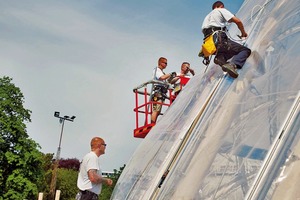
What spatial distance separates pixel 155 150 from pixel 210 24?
2.05 metres

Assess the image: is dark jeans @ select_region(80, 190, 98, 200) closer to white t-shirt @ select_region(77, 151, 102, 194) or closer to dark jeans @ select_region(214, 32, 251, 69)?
white t-shirt @ select_region(77, 151, 102, 194)

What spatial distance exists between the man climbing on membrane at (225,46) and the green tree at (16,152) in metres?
28.8

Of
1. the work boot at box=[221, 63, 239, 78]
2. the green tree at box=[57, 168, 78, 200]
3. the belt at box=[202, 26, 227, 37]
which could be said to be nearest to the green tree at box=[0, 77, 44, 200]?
the green tree at box=[57, 168, 78, 200]

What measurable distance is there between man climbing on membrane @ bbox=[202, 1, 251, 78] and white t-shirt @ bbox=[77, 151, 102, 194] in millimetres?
2098

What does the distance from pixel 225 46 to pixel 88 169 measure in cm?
241

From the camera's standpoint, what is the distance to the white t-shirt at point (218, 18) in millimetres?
6855

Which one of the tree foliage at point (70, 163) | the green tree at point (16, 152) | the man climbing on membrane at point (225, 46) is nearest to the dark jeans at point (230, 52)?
the man climbing on membrane at point (225, 46)

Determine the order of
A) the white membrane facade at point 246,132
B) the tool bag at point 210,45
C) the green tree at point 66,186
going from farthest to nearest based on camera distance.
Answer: the green tree at point 66,186 < the tool bag at point 210,45 < the white membrane facade at point 246,132

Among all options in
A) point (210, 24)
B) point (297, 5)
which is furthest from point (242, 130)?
point (210, 24)

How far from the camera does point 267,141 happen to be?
4082 mm

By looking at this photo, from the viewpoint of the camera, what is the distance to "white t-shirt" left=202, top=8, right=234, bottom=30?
6.86 m

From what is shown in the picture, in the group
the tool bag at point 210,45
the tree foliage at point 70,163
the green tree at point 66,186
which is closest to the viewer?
the tool bag at point 210,45

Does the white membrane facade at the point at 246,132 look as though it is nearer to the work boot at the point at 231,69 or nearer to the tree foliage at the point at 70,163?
the work boot at the point at 231,69

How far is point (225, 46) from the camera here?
605cm
